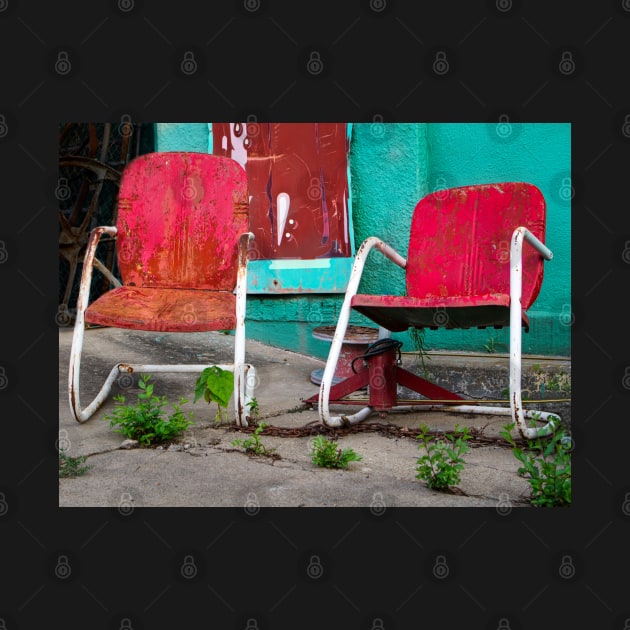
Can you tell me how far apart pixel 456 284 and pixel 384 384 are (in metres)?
0.64

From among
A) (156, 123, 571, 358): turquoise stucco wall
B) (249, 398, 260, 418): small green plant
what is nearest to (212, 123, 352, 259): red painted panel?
(156, 123, 571, 358): turquoise stucco wall

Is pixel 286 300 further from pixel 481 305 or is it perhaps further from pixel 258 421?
pixel 481 305

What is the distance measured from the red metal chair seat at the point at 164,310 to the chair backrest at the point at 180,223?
0.20m

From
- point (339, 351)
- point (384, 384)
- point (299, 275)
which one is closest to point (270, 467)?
point (339, 351)

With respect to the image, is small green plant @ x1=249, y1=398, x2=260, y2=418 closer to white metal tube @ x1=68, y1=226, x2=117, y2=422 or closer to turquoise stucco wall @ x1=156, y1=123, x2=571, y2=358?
white metal tube @ x1=68, y1=226, x2=117, y2=422

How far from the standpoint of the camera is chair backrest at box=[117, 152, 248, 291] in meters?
3.58

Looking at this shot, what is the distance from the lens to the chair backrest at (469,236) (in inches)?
132

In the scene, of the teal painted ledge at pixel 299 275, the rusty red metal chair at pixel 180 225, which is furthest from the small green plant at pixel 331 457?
the teal painted ledge at pixel 299 275

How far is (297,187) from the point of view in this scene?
4605 millimetres

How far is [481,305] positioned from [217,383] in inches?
44.4

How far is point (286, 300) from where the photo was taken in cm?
479

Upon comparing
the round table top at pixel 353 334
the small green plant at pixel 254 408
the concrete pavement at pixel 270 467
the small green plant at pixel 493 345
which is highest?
the round table top at pixel 353 334

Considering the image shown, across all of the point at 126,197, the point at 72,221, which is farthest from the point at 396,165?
the point at 72,221

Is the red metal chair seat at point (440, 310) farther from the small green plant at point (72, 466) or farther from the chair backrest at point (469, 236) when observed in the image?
the small green plant at point (72, 466)
